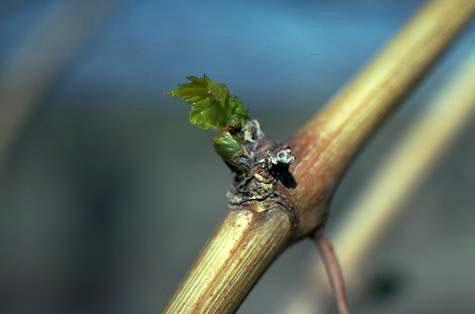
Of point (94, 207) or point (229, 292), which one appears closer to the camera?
point (229, 292)

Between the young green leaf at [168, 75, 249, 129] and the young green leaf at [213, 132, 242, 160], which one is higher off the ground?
the young green leaf at [168, 75, 249, 129]

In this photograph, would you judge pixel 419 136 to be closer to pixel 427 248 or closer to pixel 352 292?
pixel 352 292

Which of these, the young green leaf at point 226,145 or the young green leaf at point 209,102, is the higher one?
the young green leaf at point 209,102

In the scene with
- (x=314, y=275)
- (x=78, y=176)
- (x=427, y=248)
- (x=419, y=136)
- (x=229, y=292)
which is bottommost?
(x=229, y=292)

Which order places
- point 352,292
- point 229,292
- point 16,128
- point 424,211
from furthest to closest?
point 424,211 → point 16,128 → point 352,292 → point 229,292

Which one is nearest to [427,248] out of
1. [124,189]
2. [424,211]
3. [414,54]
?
[424,211]

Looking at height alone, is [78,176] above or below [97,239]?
above

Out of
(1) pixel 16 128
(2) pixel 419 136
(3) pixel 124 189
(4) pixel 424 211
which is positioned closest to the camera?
(2) pixel 419 136
